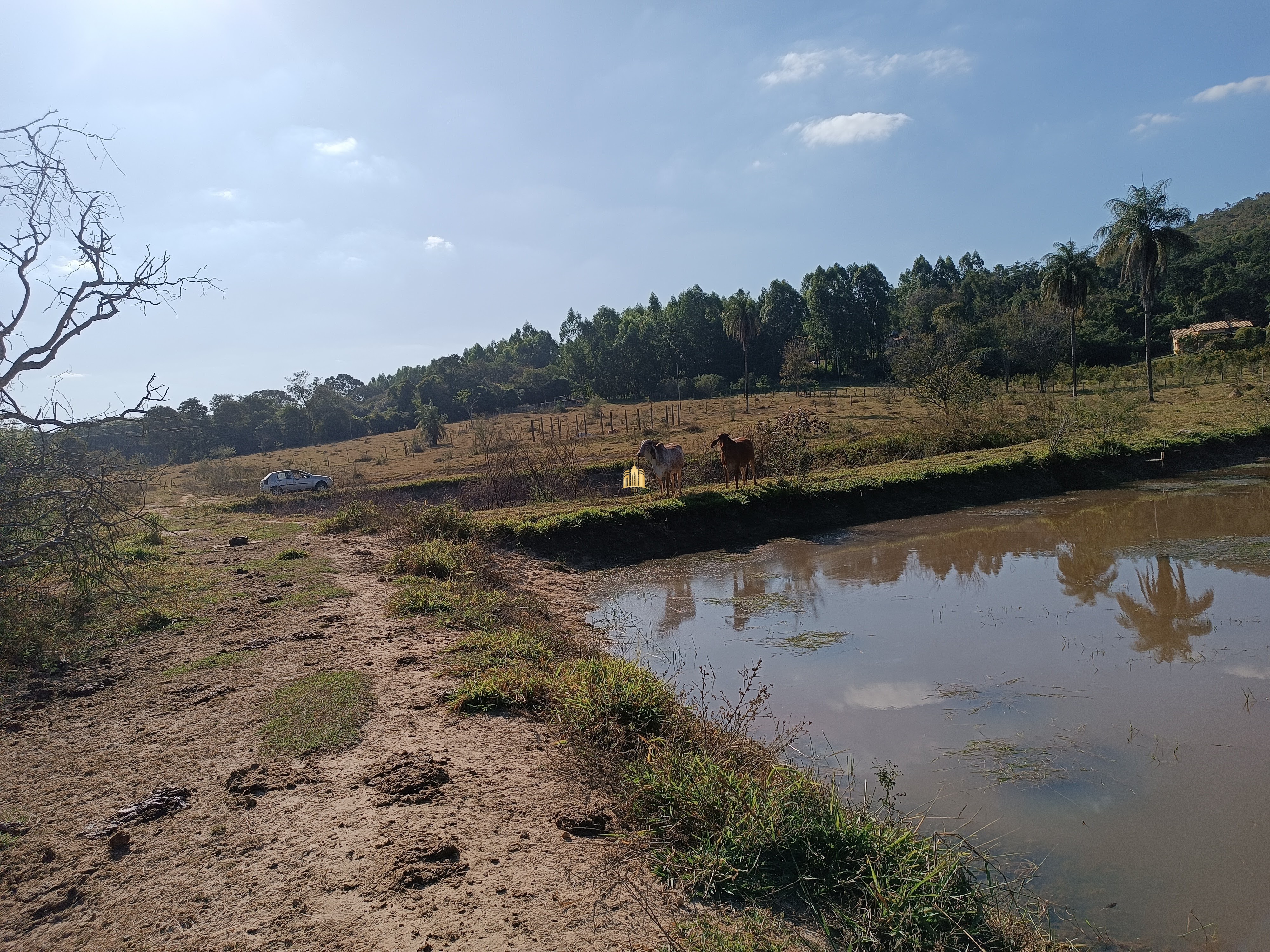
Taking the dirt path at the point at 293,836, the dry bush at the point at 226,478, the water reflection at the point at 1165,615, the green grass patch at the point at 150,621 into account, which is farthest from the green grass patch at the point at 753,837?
the dry bush at the point at 226,478

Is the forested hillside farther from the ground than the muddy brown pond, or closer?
farther from the ground

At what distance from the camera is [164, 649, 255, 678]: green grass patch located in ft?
23.4

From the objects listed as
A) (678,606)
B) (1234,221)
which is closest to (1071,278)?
(678,606)

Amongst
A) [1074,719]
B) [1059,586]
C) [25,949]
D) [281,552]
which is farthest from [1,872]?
[1059,586]

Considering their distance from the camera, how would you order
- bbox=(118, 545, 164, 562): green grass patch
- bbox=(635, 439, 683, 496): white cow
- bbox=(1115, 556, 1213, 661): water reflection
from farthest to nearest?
bbox=(635, 439, 683, 496): white cow → bbox=(118, 545, 164, 562): green grass patch → bbox=(1115, 556, 1213, 661): water reflection

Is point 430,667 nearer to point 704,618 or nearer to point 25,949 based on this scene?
point 25,949

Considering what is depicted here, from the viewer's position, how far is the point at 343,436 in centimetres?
6181

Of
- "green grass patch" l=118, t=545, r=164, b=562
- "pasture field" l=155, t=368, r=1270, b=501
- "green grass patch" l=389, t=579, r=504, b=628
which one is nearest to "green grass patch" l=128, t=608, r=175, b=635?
"green grass patch" l=389, t=579, r=504, b=628

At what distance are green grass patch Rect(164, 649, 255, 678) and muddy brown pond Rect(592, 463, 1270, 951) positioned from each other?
14.6 feet

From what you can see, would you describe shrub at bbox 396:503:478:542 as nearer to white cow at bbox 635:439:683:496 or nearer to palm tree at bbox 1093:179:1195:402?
white cow at bbox 635:439:683:496

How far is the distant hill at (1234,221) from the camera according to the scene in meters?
72.1

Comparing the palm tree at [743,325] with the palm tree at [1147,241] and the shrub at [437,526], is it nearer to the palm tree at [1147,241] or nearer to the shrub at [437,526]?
the palm tree at [1147,241]

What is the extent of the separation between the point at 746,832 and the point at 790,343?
5751 centimetres

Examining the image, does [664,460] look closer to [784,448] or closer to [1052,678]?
[784,448]
